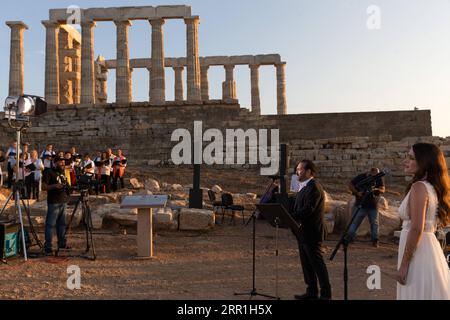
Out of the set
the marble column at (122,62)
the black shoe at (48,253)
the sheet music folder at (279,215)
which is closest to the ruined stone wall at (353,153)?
the marble column at (122,62)

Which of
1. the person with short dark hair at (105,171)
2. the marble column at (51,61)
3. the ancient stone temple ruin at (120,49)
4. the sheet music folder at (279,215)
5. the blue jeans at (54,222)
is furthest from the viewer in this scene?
the marble column at (51,61)

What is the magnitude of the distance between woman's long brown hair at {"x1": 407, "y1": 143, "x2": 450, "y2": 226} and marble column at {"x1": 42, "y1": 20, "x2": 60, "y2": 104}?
3092 cm

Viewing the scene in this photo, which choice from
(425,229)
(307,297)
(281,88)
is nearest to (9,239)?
(307,297)

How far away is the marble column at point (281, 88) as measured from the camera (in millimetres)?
38406

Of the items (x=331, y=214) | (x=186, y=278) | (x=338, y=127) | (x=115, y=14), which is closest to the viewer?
(x=186, y=278)

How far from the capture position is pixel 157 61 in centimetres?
3123

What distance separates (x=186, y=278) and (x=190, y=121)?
20.3 meters

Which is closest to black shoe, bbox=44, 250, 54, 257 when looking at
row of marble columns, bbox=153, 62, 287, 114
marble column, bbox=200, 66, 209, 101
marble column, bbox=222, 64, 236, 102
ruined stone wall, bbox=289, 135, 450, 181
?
ruined stone wall, bbox=289, 135, 450, 181

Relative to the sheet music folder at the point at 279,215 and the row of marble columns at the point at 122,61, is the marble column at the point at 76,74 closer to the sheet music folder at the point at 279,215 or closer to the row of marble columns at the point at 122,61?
the row of marble columns at the point at 122,61

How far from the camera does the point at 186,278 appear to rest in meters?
7.18

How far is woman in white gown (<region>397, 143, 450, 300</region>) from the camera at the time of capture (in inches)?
137

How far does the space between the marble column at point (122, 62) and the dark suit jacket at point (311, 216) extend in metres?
27.0
